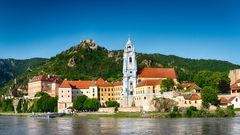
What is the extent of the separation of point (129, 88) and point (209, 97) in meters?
31.8


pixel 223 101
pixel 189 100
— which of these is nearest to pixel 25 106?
pixel 189 100

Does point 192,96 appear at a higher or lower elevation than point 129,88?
lower

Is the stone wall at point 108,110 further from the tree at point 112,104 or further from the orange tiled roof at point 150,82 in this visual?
the orange tiled roof at point 150,82

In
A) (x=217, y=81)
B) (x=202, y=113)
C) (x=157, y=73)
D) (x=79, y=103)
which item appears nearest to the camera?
(x=202, y=113)

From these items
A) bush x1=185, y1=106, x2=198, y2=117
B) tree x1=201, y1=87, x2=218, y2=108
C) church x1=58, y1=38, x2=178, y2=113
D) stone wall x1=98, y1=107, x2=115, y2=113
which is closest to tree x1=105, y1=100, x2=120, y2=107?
church x1=58, y1=38, x2=178, y2=113

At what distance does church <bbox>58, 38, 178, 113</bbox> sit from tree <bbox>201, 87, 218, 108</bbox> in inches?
281

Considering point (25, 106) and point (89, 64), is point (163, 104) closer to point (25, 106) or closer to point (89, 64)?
point (25, 106)

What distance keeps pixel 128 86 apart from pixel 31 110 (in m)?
33.4

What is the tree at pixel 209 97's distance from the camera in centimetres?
8619

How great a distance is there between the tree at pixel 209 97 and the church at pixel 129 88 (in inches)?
281

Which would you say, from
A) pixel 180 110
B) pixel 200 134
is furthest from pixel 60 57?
pixel 200 134

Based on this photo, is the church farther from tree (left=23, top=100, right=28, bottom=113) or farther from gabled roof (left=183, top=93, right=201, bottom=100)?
tree (left=23, top=100, right=28, bottom=113)

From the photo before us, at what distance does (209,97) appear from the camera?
86.3m

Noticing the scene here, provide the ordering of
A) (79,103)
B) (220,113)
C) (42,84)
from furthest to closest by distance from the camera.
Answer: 1. (42,84)
2. (79,103)
3. (220,113)
